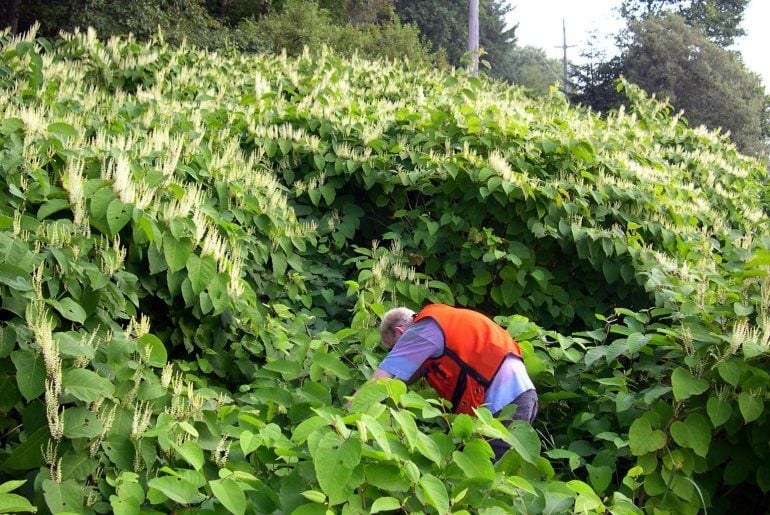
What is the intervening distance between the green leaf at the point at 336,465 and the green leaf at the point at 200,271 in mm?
1672

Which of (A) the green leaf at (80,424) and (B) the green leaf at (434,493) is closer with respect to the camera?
(B) the green leaf at (434,493)

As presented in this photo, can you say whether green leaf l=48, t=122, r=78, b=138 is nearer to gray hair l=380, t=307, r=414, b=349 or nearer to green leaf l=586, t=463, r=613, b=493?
gray hair l=380, t=307, r=414, b=349

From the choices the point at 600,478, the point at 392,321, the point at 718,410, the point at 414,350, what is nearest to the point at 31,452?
the point at 414,350

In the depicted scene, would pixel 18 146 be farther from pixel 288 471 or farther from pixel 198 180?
pixel 288 471

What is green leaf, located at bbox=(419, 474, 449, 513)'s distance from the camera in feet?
6.19

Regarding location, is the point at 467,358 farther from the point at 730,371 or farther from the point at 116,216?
the point at 116,216

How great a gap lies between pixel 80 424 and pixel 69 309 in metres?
0.51

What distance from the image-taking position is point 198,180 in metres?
4.32

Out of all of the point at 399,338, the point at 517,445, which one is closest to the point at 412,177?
the point at 399,338

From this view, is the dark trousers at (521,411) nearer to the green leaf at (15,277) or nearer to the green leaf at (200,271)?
the green leaf at (200,271)

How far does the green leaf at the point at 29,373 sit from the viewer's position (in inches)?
91.0

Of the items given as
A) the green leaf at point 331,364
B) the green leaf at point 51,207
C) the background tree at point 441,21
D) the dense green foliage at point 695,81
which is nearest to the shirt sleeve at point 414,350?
the green leaf at point 331,364

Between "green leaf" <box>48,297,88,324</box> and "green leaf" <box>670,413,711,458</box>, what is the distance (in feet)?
8.18

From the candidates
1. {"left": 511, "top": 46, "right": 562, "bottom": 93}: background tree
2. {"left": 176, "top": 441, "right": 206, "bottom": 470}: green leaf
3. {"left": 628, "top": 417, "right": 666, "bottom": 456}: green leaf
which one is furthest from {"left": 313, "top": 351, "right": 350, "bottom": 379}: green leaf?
{"left": 511, "top": 46, "right": 562, "bottom": 93}: background tree
